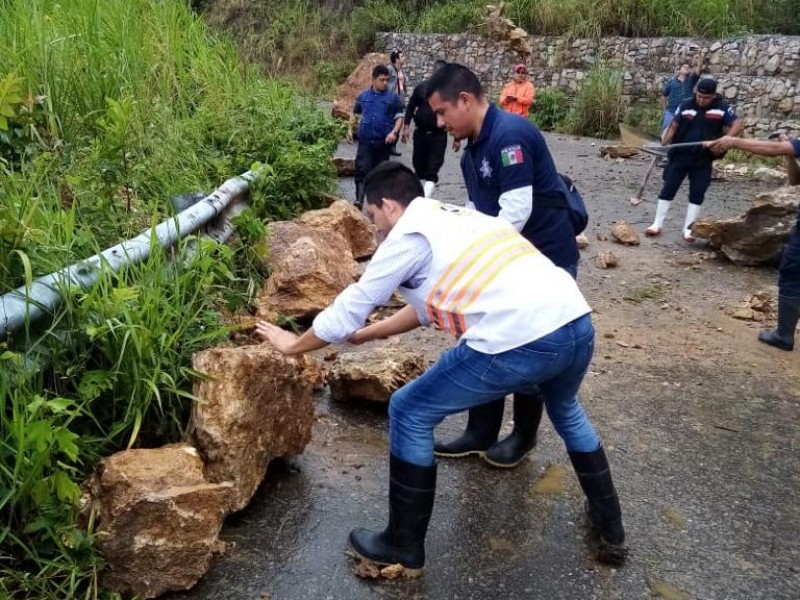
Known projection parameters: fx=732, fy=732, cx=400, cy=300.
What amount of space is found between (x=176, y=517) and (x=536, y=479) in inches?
63.6

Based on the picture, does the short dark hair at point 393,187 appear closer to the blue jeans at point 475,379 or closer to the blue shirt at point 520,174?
the blue jeans at point 475,379

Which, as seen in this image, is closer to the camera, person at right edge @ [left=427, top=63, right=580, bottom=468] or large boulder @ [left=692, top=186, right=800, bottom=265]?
person at right edge @ [left=427, top=63, right=580, bottom=468]

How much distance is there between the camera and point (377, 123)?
8.59 meters

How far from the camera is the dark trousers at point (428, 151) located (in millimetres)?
8516

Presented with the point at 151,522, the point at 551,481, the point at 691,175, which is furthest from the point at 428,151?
the point at 151,522

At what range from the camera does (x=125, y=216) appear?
366cm

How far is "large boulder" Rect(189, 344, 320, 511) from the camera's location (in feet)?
8.41

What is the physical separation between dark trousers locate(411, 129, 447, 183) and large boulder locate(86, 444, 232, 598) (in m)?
6.68

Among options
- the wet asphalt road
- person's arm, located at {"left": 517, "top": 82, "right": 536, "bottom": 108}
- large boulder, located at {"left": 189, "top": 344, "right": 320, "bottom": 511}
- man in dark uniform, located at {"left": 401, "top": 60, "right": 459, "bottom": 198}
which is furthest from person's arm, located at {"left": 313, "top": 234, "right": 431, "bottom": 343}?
person's arm, located at {"left": 517, "top": 82, "right": 536, "bottom": 108}

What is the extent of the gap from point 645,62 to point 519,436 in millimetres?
15747

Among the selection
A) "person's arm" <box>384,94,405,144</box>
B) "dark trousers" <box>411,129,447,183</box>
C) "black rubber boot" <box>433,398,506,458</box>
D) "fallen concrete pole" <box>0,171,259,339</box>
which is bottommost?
"dark trousers" <box>411,129,447,183</box>

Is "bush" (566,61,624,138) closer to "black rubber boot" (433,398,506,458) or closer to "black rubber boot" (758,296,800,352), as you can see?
"black rubber boot" (758,296,800,352)

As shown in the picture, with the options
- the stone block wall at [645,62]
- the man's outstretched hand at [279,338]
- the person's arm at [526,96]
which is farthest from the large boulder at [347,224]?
the stone block wall at [645,62]

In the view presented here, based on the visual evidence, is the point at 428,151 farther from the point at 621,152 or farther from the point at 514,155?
the point at 621,152
